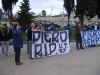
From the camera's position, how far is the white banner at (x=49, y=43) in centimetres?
1045

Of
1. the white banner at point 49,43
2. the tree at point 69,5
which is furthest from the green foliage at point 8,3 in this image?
→ the white banner at point 49,43

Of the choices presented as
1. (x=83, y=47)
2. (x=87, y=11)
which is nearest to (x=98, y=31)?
(x=83, y=47)

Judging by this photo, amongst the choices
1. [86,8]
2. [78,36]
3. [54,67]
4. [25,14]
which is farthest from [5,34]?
[86,8]

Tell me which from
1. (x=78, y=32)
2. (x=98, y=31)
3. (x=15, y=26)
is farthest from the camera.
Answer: (x=98, y=31)

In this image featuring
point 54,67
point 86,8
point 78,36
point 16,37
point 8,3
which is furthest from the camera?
point 86,8

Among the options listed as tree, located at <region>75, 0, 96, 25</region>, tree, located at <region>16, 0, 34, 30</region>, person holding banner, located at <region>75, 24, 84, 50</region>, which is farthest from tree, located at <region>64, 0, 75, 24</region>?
person holding banner, located at <region>75, 24, 84, 50</region>

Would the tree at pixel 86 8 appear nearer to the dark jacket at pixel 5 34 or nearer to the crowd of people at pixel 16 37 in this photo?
the crowd of people at pixel 16 37

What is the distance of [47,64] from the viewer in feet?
29.5

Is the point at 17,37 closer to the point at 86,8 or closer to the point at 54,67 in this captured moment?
the point at 54,67

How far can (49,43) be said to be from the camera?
11.1 m

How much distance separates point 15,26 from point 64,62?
106 inches

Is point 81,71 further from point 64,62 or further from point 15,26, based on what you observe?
point 15,26

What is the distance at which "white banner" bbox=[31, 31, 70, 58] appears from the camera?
10451mm

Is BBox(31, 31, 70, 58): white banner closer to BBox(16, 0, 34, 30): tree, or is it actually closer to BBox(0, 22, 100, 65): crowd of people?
BBox(0, 22, 100, 65): crowd of people
